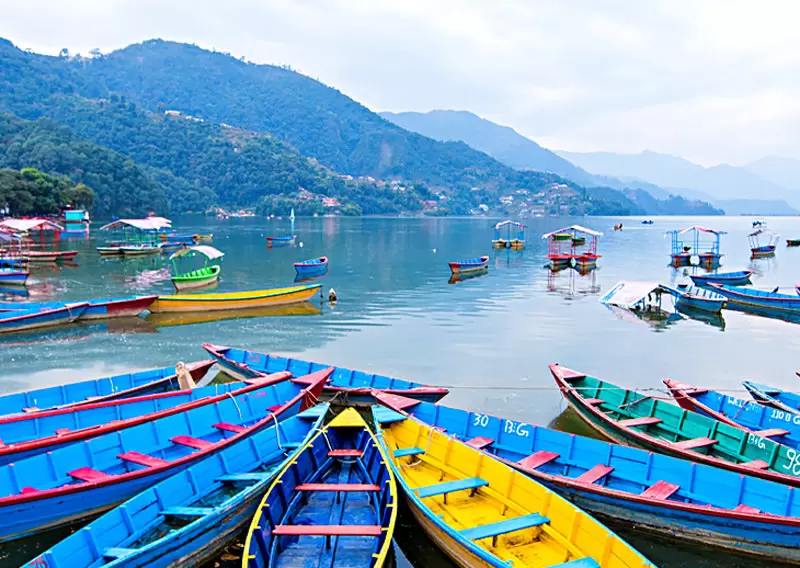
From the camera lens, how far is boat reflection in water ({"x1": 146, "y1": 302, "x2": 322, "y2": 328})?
2881 centimetres

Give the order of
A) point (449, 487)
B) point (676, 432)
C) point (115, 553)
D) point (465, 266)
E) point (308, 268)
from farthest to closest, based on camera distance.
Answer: point (465, 266), point (308, 268), point (676, 432), point (449, 487), point (115, 553)

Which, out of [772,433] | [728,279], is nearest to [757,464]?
[772,433]

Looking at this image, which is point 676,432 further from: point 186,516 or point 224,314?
point 224,314

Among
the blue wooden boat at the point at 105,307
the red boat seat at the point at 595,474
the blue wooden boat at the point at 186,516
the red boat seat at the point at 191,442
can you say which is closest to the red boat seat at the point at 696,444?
the red boat seat at the point at 595,474

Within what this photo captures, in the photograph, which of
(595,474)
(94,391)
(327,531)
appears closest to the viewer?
(327,531)

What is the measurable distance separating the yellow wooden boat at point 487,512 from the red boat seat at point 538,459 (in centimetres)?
111

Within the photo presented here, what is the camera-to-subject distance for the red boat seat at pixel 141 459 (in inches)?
411

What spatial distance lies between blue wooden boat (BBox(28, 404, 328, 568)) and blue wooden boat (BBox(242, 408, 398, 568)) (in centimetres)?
49

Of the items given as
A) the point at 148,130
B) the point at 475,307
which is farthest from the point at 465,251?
the point at 148,130

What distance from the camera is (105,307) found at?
27531 millimetres

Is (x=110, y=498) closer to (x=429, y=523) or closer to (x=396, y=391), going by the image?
(x=429, y=523)

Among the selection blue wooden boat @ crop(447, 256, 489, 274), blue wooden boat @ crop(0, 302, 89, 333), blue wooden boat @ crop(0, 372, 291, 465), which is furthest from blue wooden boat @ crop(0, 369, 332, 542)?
blue wooden boat @ crop(447, 256, 489, 274)

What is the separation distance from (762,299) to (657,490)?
2856cm

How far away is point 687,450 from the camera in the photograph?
11.6 m
